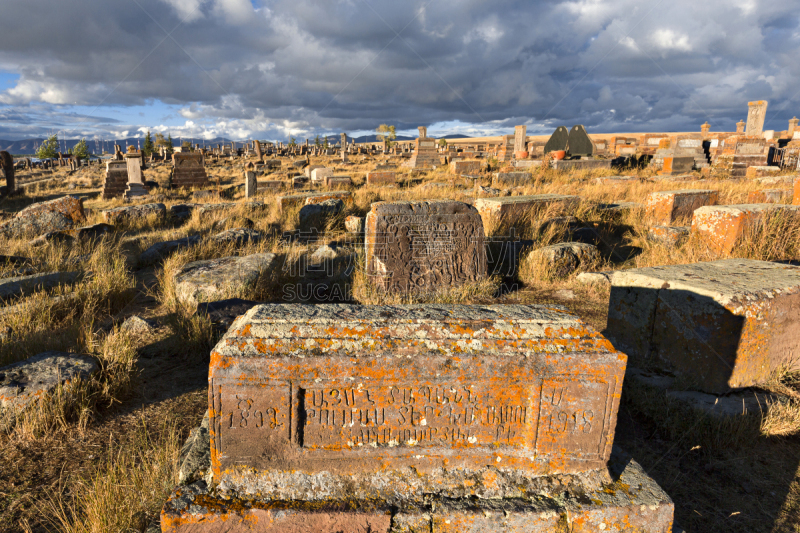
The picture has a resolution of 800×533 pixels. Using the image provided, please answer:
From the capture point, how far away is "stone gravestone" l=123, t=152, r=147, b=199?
1554cm

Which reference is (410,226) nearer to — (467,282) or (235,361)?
(467,282)

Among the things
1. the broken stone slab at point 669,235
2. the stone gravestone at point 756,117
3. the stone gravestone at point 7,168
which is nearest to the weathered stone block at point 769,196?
the broken stone slab at point 669,235

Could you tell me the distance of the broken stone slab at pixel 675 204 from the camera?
803 centimetres

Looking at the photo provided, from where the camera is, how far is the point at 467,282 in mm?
5680

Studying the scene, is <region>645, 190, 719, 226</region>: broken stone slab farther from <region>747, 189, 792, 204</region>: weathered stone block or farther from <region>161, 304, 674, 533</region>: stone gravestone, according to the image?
<region>161, 304, 674, 533</region>: stone gravestone

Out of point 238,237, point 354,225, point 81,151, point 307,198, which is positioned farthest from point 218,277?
point 81,151

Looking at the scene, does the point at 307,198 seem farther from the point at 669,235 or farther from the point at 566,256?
the point at 669,235

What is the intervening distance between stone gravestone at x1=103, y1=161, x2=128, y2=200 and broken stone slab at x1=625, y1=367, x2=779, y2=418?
18.3 metres

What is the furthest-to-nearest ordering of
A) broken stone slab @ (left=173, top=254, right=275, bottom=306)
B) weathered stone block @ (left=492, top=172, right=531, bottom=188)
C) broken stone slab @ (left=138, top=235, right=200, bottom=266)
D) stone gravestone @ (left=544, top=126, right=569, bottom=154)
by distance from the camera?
stone gravestone @ (left=544, top=126, right=569, bottom=154)
weathered stone block @ (left=492, top=172, right=531, bottom=188)
broken stone slab @ (left=138, top=235, right=200, bottom=266)
broken stone slab @ (left=173, top=254, right=275, bottom=306)

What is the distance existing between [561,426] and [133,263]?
7192 mm

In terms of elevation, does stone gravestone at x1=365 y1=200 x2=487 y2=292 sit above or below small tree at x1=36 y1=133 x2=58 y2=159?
below

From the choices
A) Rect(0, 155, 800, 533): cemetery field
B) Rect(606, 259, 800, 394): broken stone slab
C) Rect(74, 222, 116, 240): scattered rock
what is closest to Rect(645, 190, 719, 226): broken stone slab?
Rect(0, 155, 800, 533): cemetery field

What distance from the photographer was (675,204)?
26.2 ft

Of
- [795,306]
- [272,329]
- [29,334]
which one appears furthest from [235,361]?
[795,306]
